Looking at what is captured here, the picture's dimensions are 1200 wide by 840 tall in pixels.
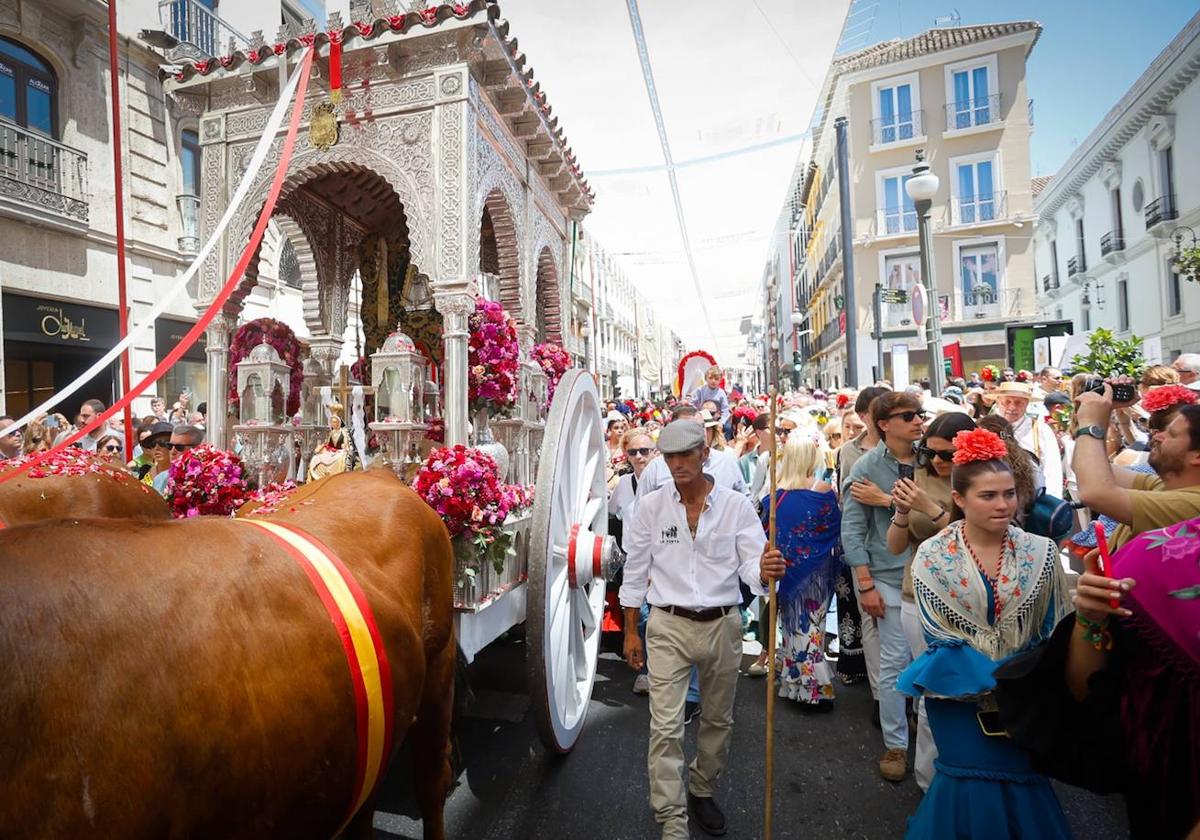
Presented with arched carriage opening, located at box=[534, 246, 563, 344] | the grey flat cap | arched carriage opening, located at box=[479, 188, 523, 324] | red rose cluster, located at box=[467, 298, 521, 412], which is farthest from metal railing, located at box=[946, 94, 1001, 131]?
the grey flat cap

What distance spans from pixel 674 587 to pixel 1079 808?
6.86ft

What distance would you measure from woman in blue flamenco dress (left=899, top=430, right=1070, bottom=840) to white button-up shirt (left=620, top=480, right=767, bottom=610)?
0.78m

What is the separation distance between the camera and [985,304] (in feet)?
74.3

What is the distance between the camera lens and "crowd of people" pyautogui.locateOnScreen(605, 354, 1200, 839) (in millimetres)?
1457

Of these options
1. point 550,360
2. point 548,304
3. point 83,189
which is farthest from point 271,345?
→ point 83,189

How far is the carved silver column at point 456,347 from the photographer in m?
3.72

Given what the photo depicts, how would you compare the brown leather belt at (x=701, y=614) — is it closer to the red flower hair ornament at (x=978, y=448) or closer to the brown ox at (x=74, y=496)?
the red flower hair ornament at (x=978, y=448)

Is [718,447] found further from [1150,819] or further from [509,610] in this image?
[1150,819]

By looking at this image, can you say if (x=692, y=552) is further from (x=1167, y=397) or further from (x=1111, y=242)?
(x=1111, y=242)

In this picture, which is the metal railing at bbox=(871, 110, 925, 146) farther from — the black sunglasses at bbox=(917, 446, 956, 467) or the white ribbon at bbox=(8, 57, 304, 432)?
the white ribbon at bbox=(8, 57, 304, 432)

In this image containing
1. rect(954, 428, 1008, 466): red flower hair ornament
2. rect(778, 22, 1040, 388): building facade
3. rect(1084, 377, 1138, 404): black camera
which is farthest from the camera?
rect(778, 22, 1040, 388): building facade

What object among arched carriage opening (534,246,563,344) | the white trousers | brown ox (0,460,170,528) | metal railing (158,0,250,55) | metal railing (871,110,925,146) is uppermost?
metal railing (871,110,925,146)

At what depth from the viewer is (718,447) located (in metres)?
5.73

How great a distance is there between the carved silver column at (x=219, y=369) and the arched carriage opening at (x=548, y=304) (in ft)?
8.56
